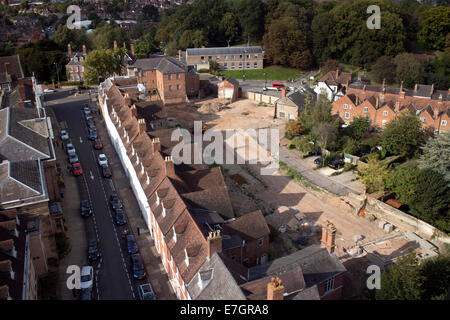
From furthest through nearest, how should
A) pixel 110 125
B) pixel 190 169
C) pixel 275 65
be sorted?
pixel 275 65
pixel 110 125
pixel 190 169

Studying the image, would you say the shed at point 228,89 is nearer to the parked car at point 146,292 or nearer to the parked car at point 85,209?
the parked car at point 85,209

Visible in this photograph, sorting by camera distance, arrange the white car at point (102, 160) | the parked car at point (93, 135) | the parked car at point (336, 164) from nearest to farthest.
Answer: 1. the white car at point (102, 160)
2. the parked car at point (336, 164)
3. the parked car at point (93, 135)

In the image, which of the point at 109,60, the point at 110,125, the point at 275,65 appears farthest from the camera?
the point at 275,65

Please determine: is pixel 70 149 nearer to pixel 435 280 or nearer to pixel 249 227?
pixel 249 227

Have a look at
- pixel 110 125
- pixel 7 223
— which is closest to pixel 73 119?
pixel 110 125

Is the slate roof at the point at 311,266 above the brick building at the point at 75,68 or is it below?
below

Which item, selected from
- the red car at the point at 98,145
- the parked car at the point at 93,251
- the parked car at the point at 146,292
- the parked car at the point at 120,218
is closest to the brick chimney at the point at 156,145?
the parked car at the point at 120,218

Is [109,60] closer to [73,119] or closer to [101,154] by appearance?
[73,119]
